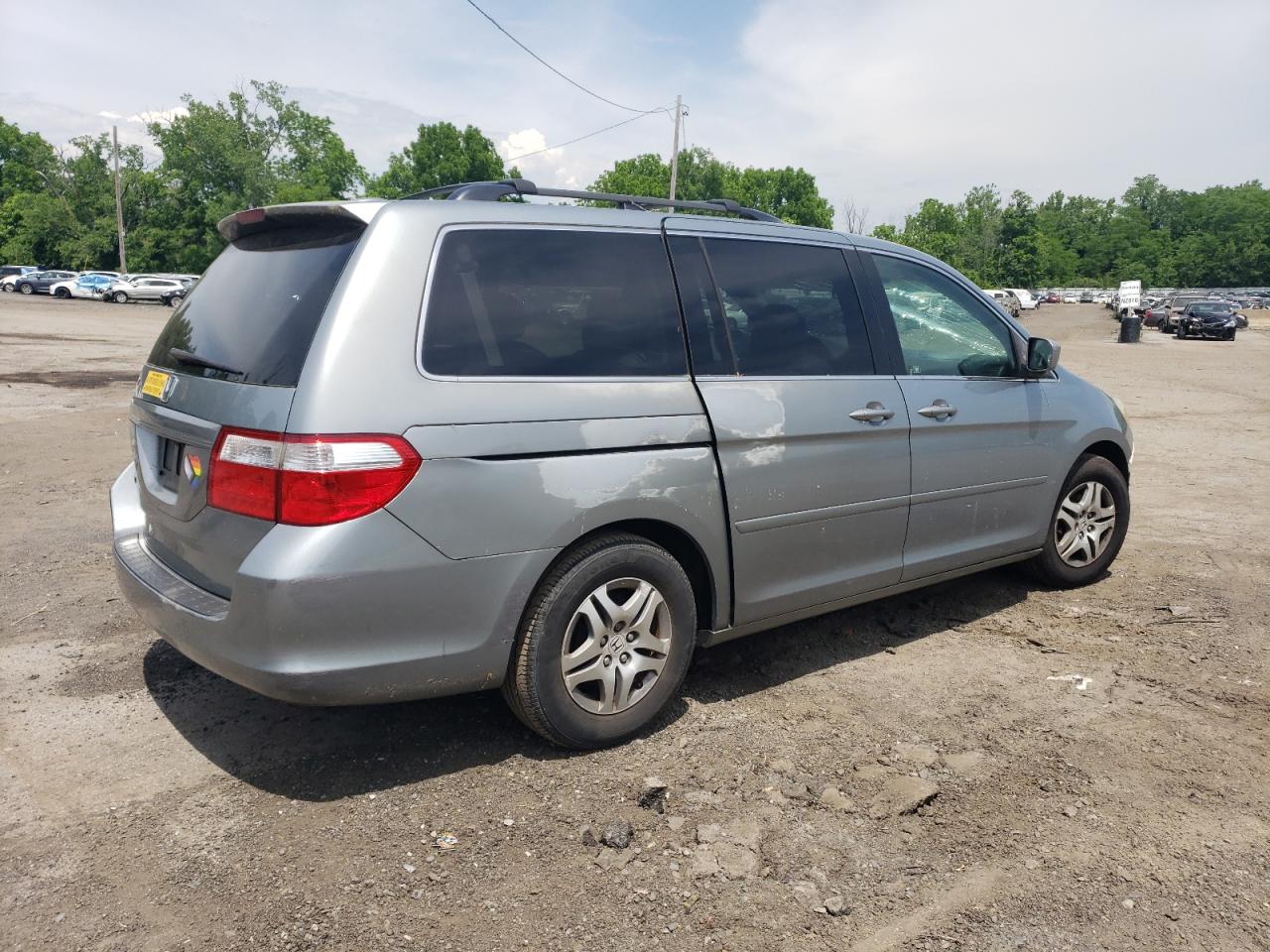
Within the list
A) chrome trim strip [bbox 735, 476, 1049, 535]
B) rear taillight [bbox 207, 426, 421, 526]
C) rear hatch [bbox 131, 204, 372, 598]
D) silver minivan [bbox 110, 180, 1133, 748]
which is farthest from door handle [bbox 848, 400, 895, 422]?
rear hatch [bbox 131, 204, 372, 598]

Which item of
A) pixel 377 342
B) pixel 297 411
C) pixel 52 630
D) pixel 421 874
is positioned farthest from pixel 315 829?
pixel 52 630

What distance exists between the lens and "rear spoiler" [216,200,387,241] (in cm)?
314

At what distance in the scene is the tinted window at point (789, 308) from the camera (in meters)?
3.83

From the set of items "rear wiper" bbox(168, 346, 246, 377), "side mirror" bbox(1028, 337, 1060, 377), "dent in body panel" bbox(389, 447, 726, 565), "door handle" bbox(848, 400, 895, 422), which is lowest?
"dent in body panel" bbox(389, 447, 726, 565)

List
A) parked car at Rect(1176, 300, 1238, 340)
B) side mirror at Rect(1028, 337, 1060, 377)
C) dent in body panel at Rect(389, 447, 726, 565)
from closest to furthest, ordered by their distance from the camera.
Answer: dent in body panel at Rect(389, 447, 726, 565)
side mirror at Rect(1028, 337, 1060, 377)
parked car at Rect(1176, 300, 1238, 340)

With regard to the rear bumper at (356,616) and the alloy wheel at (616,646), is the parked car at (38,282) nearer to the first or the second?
the rear bumper at (356,616)

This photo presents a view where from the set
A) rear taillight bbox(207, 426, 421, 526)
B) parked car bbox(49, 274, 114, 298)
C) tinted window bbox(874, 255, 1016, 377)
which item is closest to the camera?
rear taillight bbox(207, 426, 421, 526)

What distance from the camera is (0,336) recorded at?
2208cm

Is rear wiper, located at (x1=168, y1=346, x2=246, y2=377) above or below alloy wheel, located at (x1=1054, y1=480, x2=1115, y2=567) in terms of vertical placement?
above

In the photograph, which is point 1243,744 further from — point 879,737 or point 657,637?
point 657,637

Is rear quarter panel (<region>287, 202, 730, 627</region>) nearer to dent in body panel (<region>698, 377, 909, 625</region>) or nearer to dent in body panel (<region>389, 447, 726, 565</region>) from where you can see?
dent in body panel (<region>389, 447, 726, 565</region>)

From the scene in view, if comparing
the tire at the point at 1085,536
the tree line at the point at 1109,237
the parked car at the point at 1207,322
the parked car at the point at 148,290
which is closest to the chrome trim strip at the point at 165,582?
the tire at the point at 1085,536

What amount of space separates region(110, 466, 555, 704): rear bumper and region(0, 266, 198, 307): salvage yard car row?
163 feet

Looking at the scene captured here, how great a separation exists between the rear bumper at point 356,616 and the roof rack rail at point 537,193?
1266 millimetres
